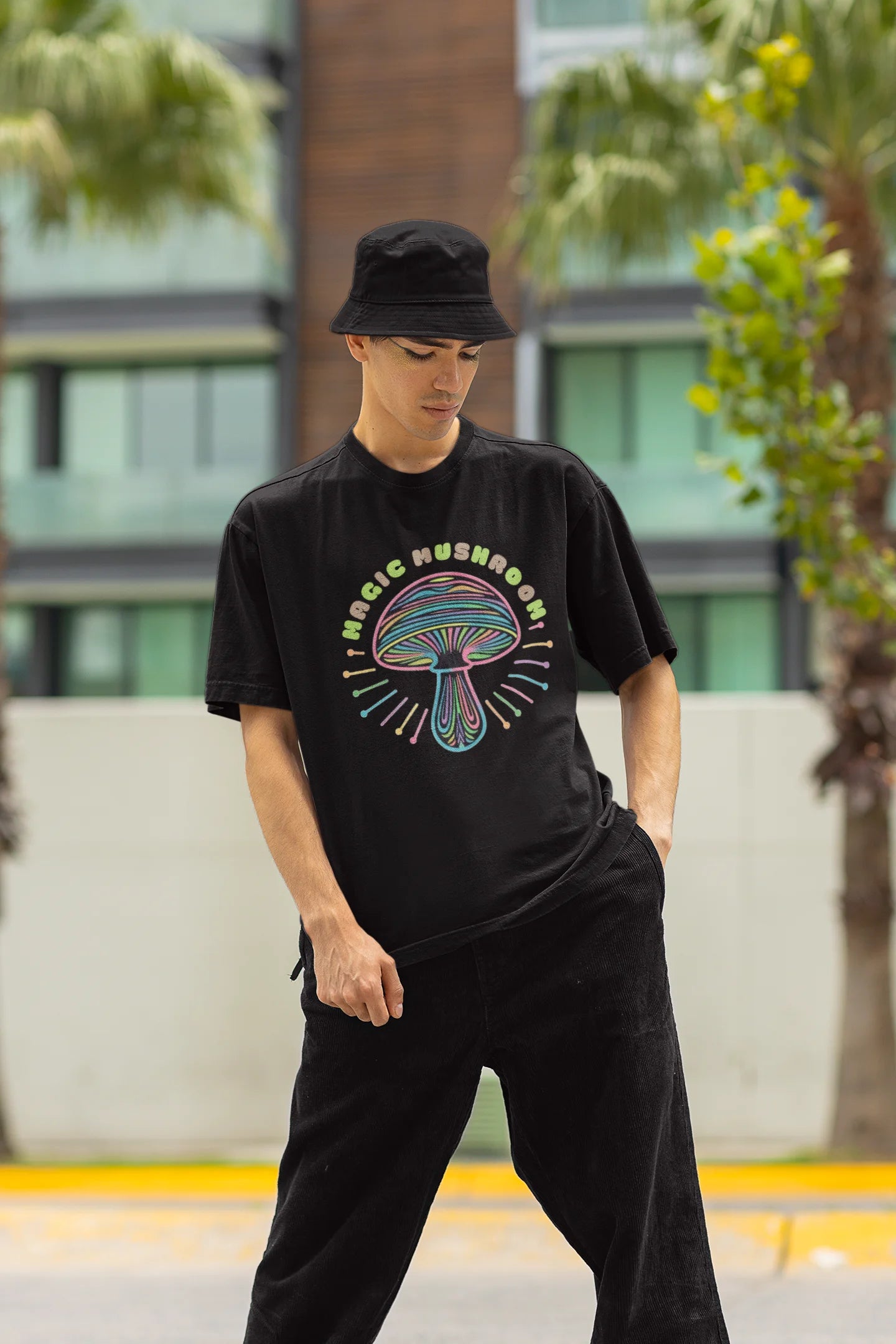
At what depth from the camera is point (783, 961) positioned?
13602 millimetres

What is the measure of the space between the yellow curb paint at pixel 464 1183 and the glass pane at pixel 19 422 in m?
17.0

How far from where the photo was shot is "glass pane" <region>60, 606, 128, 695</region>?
2317 cm

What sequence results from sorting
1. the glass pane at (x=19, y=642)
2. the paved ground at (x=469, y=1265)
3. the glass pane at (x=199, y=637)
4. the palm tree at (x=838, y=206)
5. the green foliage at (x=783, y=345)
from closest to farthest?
the paved ground at (x=469, y=1265) → the green foliage at (x=783, y=345) → the palm tree at (x=838, y=206) → the glass pane at (x=199, y=637) → the glass pane at (x=19, y=642)

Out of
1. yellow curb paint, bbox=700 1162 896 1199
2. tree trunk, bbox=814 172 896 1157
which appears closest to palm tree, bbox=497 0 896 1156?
tree trunk, bbox=814 172 896 1157

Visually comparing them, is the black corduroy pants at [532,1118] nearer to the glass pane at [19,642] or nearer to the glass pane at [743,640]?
the glass pane at [743,640]

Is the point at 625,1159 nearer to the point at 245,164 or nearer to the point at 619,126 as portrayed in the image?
the point at 619,126

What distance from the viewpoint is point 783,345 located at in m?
5.94

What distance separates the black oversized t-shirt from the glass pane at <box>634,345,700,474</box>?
763 inches

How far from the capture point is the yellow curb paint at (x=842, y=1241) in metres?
4.79

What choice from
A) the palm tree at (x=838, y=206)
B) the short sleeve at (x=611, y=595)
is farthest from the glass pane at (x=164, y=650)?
the short sleeve at (x=611, y=595)

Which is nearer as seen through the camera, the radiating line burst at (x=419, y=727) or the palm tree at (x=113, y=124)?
the radiating line burst at (x=419, y=727)

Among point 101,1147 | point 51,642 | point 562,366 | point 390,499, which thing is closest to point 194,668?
point 51,642

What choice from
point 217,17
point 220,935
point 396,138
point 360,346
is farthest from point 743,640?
point 360,346

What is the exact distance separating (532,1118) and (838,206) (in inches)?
428
